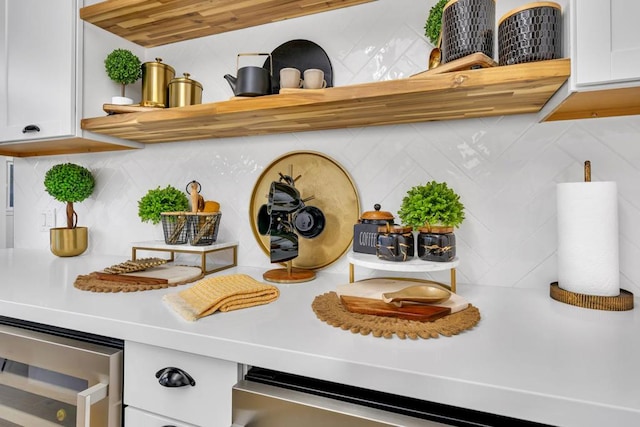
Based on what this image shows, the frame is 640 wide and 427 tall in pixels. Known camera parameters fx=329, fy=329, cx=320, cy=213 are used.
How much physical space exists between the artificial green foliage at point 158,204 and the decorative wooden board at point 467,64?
103 cm

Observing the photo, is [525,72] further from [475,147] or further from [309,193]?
[309,193]

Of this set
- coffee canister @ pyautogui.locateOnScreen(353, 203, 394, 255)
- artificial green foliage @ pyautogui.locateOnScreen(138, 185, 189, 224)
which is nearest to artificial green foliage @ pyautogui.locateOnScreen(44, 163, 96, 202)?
artificial green foliage @ pyautogui.locateOnScreen(138, 185, 189, 224)

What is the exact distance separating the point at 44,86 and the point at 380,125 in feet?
4.40

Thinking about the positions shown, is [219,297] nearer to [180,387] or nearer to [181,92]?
[180,387]

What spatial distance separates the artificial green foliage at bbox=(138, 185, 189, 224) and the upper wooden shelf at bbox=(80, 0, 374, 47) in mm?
669

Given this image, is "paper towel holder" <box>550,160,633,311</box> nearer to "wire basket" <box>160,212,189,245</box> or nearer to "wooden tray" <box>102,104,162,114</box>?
"wire basket" <box>160,212,189,245</box>

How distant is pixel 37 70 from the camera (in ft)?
4.37

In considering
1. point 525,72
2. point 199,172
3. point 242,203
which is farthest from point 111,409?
point 525,72

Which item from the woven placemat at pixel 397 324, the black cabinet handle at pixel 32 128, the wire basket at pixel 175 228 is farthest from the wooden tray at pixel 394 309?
the black cabinet handle at pixel 32 128

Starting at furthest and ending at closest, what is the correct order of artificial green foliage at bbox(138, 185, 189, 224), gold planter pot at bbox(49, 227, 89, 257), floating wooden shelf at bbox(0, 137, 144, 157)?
gold planter pot at bbox(49, 227, 89, 257) → floating wooden shelf at bbox(0, 137, 144, 157) → artificial green foliage at bbox(138, 185, 189, 224)

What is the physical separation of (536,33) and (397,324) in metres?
0.77

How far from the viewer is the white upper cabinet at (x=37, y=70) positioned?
1274 mm

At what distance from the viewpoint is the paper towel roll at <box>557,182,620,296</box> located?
0.83 meters

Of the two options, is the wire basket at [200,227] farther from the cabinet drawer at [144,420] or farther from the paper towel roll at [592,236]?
the paper towel roll at [592,236]
